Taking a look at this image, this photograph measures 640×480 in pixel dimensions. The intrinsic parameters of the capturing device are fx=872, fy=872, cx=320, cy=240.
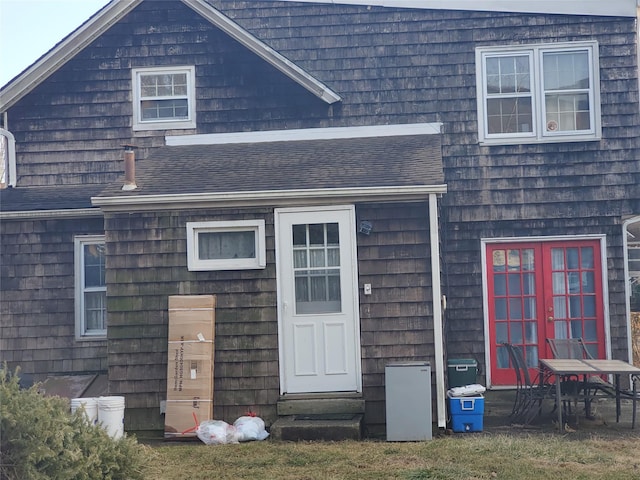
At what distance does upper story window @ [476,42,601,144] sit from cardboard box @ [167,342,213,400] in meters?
5.05

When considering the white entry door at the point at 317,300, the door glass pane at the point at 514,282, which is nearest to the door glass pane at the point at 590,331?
the door glass pane at the point at 514,282

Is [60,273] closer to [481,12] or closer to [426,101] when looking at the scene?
[426,101]

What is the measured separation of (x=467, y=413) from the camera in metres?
9.21

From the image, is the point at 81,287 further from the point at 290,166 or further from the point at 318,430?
the point at 318,430

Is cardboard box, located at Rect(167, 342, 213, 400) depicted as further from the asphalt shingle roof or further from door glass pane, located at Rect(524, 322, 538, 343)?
door glass pane, located at Rect(524, 322, 538, 343)

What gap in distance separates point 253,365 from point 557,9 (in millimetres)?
6547

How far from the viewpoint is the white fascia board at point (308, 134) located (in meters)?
12.0

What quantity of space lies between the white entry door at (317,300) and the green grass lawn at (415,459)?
1005 mm

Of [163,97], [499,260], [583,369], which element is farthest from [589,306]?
[163,97]

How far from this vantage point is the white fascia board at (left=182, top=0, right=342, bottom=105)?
38.8 feet

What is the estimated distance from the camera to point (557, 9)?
39.5 feet

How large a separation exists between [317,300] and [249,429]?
5.26 ft

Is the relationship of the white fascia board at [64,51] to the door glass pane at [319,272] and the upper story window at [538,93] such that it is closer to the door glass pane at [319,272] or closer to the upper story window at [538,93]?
the door glass pane at [319,272]

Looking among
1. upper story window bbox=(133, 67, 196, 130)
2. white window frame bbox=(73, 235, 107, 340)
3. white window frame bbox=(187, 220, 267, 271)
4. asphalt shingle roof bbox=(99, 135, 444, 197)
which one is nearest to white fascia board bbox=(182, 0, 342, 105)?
asphalt shingle roof bbox=(99, 135, 444, 197)
